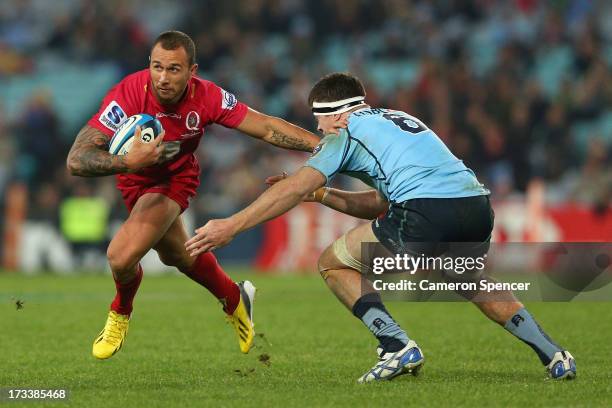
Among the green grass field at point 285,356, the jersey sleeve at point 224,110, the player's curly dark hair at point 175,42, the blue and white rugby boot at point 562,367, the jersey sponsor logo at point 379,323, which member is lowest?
the green grass field at point 285,356

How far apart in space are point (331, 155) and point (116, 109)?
67.7 inches

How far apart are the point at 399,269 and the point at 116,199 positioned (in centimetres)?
1222

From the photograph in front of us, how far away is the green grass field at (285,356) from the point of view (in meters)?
5.97

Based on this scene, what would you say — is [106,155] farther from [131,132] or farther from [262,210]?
[262,210]

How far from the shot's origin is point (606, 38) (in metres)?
21.3

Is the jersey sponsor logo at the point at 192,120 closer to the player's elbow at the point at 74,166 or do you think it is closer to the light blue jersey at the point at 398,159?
the player's elbow at the point at 74,166

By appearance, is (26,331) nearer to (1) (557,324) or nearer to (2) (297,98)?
(1) (557,324)

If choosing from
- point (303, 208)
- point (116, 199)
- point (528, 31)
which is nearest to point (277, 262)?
point (303, 208)

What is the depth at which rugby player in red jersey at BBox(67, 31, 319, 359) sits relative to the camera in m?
7.15

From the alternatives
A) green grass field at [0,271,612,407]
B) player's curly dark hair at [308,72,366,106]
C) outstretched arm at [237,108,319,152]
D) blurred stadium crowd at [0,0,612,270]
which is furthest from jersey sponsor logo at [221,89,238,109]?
blurred stadium crowd at [0,0,612,270]

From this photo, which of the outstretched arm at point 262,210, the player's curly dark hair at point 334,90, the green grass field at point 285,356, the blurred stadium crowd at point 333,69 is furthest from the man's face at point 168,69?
the blurred stadium crowd at point 333,69

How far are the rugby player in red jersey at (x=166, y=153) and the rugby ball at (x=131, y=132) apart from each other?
0.38 feet

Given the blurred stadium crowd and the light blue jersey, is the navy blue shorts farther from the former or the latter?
the blurred stadium crowd

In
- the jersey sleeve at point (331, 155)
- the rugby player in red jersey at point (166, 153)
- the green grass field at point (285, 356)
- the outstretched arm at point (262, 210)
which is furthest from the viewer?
the rugby player in red jersey at point (166, 153)
